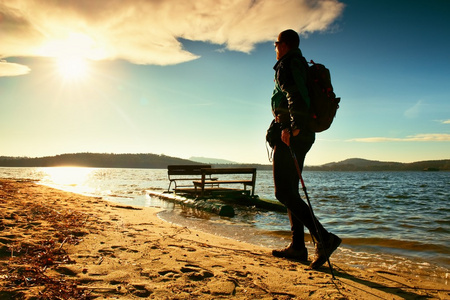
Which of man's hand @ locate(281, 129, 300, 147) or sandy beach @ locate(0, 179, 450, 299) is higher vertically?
man's hand @ locate(281, 129, 300, 147)

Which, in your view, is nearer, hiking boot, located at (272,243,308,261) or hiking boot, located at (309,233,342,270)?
hiking boot, located at (309,233,342,270)

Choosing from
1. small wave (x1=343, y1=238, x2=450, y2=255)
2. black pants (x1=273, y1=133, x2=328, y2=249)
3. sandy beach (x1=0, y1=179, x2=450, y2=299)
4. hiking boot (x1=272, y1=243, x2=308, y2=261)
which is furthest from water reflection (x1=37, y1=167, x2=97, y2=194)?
black pants (x1=273, y1=133, x2=328, y2=249)

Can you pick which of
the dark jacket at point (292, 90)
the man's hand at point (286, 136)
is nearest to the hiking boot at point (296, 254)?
the man's hand at point (286, 136)

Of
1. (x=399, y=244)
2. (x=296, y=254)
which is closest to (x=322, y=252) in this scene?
(x=296, y=254)

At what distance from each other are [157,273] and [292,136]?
2.06 meters

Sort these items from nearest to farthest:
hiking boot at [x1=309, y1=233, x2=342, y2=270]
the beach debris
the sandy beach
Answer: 1. the beach debris
2. the sandy beach
3. hiking boot at [x1=309, y1=233, x2=342, y2=270]

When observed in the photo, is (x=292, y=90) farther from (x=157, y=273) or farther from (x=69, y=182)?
(x=69, y=182)

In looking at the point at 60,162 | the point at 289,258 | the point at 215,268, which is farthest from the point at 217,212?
the point at 60,162

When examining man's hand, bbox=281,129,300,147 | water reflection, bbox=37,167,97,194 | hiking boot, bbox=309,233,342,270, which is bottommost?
water reflection, bbox=37,167,97,194

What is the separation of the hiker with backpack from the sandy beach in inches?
17.8

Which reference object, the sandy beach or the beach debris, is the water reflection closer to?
the beach debris

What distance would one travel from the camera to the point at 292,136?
3.23 metres

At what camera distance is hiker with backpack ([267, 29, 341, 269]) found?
311 cm

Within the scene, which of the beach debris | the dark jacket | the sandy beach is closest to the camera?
the beach debris
